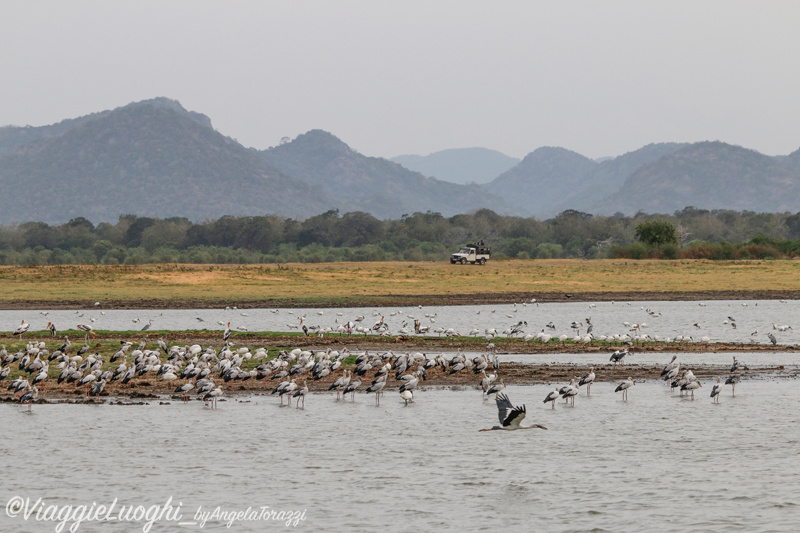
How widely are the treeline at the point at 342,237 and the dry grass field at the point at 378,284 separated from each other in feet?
94.4

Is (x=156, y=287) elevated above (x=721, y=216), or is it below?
below

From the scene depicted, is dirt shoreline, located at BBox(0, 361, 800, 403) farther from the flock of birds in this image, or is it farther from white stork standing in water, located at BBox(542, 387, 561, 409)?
white stork standing in water, located at BBox(542, 387, 561, 409)

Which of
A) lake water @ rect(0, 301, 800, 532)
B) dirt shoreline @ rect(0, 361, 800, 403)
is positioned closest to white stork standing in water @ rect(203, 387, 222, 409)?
lake water @ rect(0, 301, 800, 532)

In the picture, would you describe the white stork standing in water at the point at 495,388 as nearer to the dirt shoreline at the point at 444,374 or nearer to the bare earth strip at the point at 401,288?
the dirt shoreline at the point at 444,374

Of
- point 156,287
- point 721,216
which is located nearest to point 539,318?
point 156,287

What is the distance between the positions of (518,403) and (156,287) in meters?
39.2

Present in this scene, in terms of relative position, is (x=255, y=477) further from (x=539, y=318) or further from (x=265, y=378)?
(x=539, y=318)

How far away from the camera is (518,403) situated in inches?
813

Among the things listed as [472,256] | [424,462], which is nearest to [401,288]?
[472,256]

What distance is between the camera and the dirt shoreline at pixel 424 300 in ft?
157

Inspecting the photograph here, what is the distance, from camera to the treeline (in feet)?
337

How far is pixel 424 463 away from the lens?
51.7ft

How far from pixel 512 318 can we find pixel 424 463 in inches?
1063

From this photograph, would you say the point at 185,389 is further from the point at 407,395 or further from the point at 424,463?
the point at 424,463
